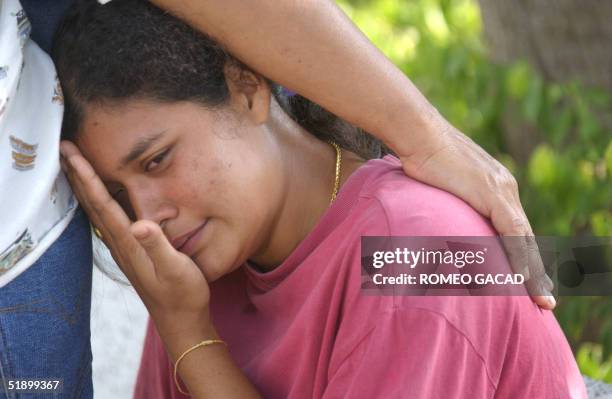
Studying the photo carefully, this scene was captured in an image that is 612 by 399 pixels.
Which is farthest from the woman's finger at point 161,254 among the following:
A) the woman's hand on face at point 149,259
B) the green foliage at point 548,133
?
the green foliage at point 548,133

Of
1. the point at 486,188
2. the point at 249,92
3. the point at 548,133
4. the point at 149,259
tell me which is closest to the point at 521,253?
the point at 486,188

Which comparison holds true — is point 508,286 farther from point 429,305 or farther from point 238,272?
point 238,272

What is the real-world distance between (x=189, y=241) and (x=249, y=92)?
1.08ft

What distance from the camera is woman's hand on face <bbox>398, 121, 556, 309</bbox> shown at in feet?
6.68

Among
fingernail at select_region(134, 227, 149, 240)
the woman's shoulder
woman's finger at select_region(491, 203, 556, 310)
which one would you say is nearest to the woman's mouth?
fingernail at select_region(134, 227, 149, 240)

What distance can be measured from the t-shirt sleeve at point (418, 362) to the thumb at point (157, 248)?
474 millimetres

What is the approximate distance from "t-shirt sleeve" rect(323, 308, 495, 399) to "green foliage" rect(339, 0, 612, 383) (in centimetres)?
152

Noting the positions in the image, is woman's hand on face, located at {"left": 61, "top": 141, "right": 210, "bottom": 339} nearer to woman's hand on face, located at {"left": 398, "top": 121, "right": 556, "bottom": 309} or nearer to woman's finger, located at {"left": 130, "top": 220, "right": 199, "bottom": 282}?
woman's finger, located at {"left": 130, "top": 220, "right": 199, "bottom": 282}

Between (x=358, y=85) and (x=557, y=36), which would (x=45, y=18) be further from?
(x=557, y=36)

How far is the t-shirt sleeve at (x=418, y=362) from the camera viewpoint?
1.82m

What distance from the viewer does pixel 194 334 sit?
2299mm

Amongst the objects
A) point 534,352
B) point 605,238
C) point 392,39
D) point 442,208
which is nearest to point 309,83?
point 442,208

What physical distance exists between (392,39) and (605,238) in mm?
2031

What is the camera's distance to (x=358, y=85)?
2045 millimetres
